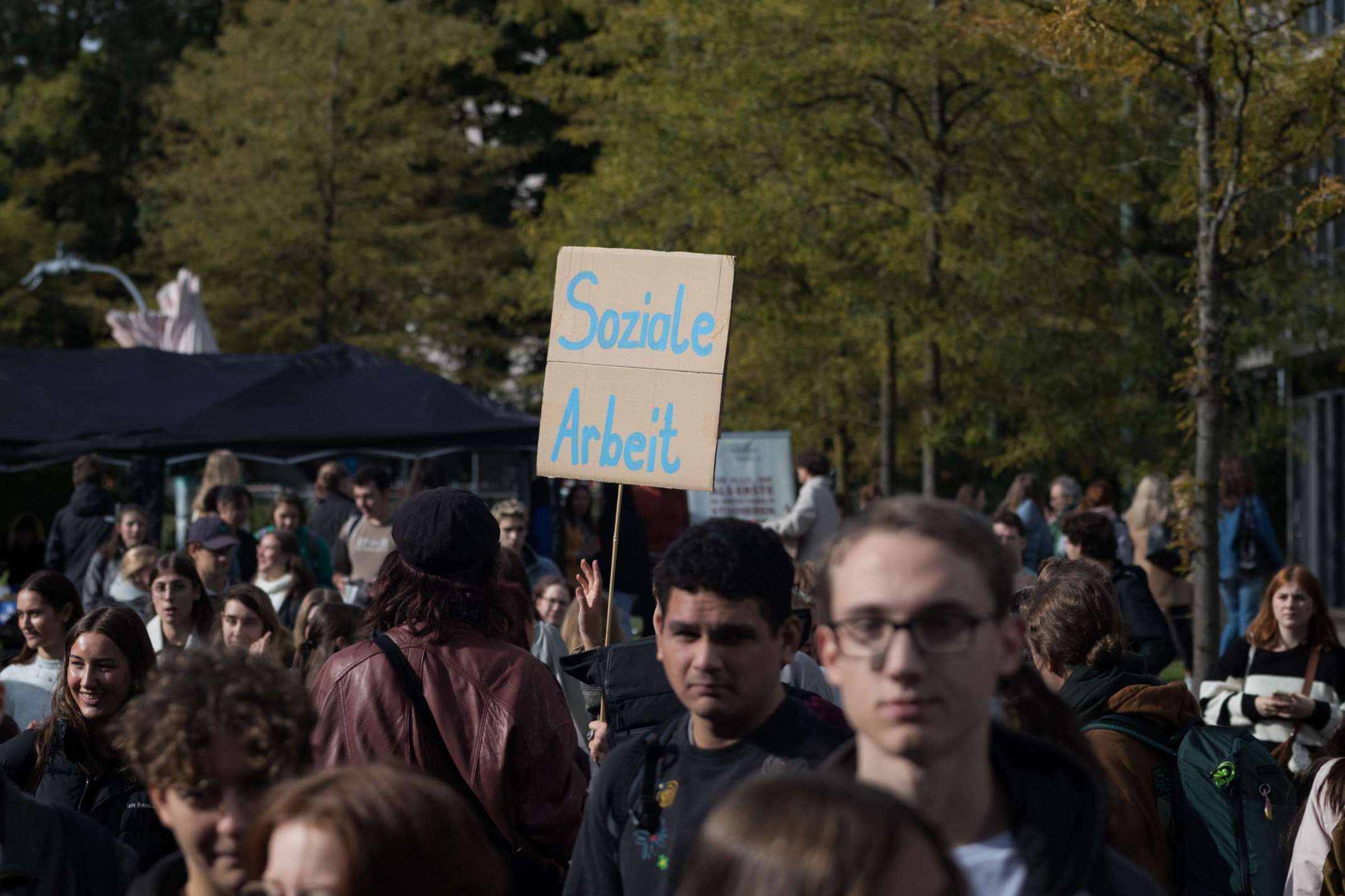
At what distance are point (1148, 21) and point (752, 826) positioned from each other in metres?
9.39

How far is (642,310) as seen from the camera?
5.69m

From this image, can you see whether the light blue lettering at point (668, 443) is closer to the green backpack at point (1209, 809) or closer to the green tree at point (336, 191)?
the green backpack at point (1209, 809)

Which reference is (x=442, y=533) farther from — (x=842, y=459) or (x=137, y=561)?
(x=842, y=459)

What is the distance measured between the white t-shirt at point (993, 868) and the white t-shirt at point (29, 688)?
503 centimetres

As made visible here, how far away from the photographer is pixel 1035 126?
16.9 meters

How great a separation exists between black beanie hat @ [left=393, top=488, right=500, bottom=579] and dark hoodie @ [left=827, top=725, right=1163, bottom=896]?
2.15 metres

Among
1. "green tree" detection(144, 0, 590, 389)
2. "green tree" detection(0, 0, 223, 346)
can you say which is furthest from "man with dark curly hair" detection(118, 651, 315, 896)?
"green tree" detection(0, 0, 223, 346)

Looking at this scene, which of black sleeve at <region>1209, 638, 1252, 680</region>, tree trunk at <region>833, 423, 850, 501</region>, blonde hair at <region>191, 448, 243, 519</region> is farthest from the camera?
tree trunk at <region>833, 423, 850, 501</region>

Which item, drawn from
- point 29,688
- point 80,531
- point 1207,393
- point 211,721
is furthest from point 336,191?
point 211,721

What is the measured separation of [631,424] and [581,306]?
43cm

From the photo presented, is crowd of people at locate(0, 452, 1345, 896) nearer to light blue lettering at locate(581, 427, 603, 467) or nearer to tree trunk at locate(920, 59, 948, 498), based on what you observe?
light blue lettering at locate(581, 427, 603, 467)

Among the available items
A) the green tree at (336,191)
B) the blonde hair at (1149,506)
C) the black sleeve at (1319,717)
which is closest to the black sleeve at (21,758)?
the black sleeve at (1319,717)

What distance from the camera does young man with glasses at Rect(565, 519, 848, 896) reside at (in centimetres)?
304

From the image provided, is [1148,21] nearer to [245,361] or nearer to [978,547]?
[978,547]
